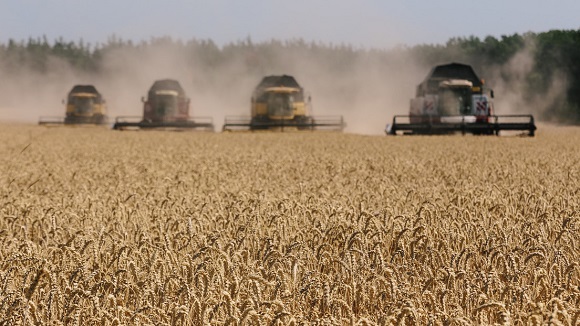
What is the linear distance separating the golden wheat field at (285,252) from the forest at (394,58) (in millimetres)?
69157

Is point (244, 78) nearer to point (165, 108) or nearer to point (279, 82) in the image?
point (165, 108)

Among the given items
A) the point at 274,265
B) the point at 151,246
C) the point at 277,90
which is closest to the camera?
the point at 274,265

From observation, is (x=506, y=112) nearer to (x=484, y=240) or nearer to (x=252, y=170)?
(x=252, y=170)

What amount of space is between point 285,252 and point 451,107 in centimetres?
2885

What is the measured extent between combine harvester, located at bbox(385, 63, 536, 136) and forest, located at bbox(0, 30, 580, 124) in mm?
43217

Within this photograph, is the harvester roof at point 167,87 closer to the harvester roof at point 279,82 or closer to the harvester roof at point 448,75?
the harvester roof at point 279,82

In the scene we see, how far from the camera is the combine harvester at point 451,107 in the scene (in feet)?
102

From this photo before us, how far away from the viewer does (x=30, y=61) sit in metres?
134

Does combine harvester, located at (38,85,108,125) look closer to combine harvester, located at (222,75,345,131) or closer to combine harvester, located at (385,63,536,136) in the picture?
combine harvester, located at (222,75,345,131)

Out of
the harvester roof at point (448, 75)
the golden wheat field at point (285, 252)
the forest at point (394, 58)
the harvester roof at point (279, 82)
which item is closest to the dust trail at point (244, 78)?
the forest at point (394, 58)

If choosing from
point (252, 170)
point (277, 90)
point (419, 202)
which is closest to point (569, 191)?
point (419, 202)

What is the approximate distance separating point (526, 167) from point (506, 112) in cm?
6744

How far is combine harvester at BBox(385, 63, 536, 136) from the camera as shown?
31203 mm

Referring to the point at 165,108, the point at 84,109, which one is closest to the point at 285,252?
the point at 165,108
